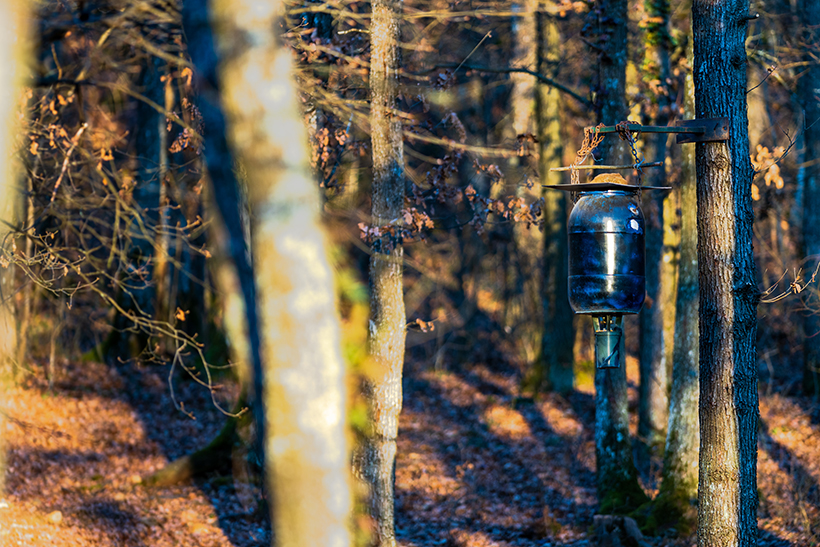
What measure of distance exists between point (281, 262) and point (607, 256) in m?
2.70

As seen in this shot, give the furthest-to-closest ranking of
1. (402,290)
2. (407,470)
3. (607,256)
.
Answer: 1. (407,470)
2. (402,290)
3. (607,256)

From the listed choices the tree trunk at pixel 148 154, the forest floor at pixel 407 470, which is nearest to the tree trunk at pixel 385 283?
the forest floor at pixel 407 470

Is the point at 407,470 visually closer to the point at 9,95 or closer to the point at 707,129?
the point at 9,95

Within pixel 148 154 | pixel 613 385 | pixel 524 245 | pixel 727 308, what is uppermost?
pixel 148 154

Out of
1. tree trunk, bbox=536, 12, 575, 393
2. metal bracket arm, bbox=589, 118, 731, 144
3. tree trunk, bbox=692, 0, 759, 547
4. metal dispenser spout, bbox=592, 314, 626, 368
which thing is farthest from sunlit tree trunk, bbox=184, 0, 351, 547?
tree trunk, bbox=536, 12, 575, 393

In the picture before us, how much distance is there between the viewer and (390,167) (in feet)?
29.8

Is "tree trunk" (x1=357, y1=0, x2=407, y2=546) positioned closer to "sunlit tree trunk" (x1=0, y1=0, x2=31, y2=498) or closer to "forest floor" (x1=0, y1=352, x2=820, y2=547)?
"forest floor" (x1=0, y1=352, x2=820, y2=547)

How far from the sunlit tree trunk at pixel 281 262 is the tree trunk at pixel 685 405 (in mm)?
7344

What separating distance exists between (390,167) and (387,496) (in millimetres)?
3635

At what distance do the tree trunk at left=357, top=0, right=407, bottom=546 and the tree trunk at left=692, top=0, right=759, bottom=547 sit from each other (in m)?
3.47

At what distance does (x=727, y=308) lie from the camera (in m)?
6.35

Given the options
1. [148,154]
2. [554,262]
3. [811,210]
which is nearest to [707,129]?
[811,210]

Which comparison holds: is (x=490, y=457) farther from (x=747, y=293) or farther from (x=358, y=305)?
(x=747, y=293)

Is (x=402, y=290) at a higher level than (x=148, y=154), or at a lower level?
lower
